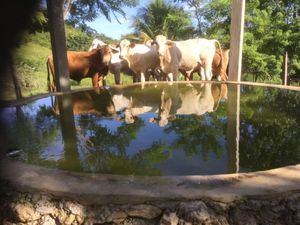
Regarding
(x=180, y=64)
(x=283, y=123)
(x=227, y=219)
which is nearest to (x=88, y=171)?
(x=227, y=219)

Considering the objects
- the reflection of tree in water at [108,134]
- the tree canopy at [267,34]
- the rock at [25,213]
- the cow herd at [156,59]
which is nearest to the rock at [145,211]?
the rock at [25,213]

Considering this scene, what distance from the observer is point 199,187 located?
1846 millimetres

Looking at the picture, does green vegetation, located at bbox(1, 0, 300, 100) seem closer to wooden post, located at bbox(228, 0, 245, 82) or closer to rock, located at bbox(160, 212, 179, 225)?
wooden post, located at bbox(228, 0, 245, 82)

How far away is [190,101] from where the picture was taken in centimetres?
439

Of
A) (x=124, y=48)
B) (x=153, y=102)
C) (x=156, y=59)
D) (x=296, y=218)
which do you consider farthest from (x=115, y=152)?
(x=124, y=48)

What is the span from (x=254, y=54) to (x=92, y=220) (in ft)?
44.2

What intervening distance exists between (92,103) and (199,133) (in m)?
2.13

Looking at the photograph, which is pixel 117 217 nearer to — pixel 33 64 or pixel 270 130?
pixel 270 130

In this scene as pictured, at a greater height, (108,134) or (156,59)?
(156,59)

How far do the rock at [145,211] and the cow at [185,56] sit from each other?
648 cm

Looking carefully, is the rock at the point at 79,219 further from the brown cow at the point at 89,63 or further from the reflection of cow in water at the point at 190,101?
the brown cow at the point at 89,63

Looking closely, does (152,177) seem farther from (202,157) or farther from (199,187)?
(202,157)

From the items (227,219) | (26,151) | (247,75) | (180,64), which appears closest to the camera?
(227,219)

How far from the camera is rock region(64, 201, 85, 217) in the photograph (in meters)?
1.82
